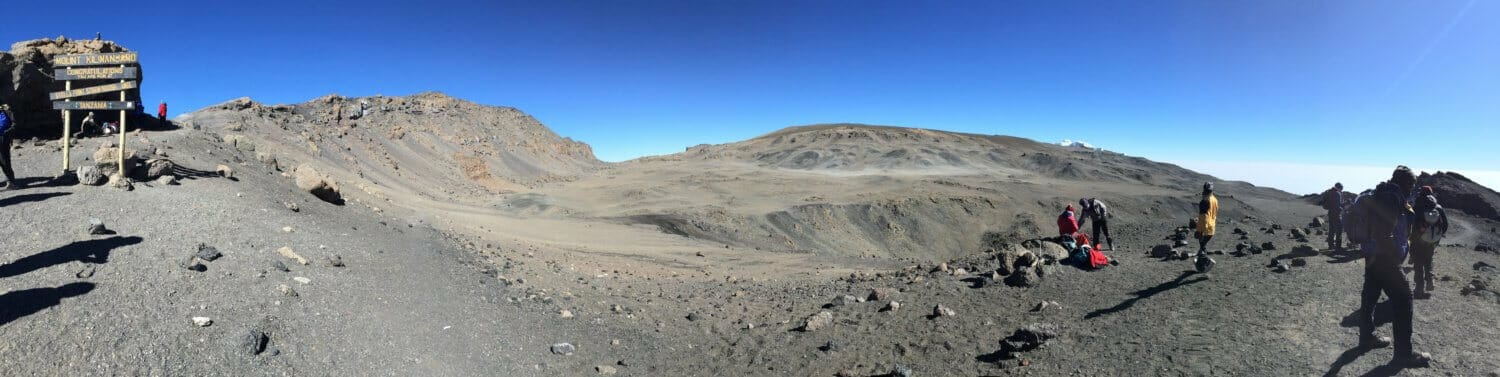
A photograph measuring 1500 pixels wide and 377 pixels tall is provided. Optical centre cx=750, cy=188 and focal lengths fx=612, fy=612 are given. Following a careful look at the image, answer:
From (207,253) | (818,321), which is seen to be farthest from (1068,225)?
(207,253)

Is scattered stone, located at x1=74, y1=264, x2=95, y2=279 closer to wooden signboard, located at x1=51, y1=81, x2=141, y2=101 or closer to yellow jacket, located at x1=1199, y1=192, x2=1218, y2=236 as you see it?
wooden signboard, located at x1=51, y1=81, x2=141, y2=101

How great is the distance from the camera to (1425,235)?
6.23m

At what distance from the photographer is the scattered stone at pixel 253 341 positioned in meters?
4.55

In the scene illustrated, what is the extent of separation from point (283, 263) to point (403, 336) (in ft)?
6.33

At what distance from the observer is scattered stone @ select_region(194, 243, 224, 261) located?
5.92 metres

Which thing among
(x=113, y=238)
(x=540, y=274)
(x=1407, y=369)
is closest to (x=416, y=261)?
(x=540, y=274)

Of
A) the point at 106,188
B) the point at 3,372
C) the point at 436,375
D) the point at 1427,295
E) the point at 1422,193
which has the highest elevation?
the point at 1422,193

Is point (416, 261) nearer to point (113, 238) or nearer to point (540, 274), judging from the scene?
point (540, 274)

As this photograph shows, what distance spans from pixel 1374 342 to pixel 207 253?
1035 cm

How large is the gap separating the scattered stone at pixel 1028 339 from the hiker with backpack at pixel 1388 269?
229cm

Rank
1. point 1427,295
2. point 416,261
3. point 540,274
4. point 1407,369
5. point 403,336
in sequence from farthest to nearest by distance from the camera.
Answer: point 540,274 → point 416,261 → point 1427,295 → point 403,336 → point 1407,369

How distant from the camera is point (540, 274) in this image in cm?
966

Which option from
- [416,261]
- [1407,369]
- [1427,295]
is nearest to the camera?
[1407,369]

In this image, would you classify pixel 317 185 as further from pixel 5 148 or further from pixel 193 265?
pixel 193 265
